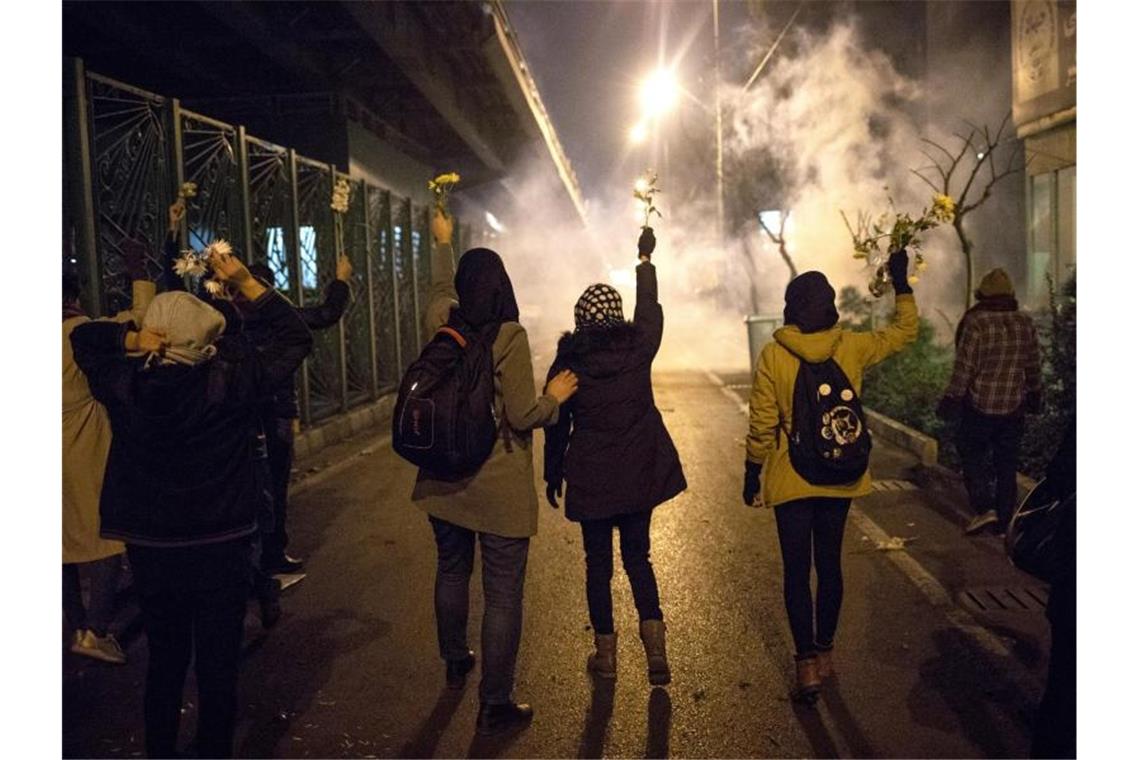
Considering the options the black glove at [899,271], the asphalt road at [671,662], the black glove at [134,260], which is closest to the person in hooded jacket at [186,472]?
the asphalt road at [671,662]

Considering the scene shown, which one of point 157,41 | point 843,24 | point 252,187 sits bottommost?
point 252,187

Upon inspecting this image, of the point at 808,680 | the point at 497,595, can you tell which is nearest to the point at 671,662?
the point at 808,680

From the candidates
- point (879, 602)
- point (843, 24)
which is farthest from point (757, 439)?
point (843, 24)

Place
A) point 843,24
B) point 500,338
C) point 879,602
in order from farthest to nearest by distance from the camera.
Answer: point 843,24
point 879,602
point 500,338

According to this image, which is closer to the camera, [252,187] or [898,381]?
[252,187]

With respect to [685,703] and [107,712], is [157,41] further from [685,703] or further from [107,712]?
[685,703]

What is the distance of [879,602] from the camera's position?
212 inches

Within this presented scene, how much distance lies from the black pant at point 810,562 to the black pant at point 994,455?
2932 mm

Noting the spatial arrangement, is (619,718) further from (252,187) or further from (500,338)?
(252,187)

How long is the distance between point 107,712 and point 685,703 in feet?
8.09

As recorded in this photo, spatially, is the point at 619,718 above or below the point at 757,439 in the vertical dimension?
below

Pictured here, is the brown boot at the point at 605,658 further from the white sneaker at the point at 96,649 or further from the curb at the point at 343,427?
the curb at the point at 343,427

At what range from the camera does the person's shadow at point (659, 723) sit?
144 inches

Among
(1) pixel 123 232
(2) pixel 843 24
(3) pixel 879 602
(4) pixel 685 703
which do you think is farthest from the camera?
(2) pixel 843 24
